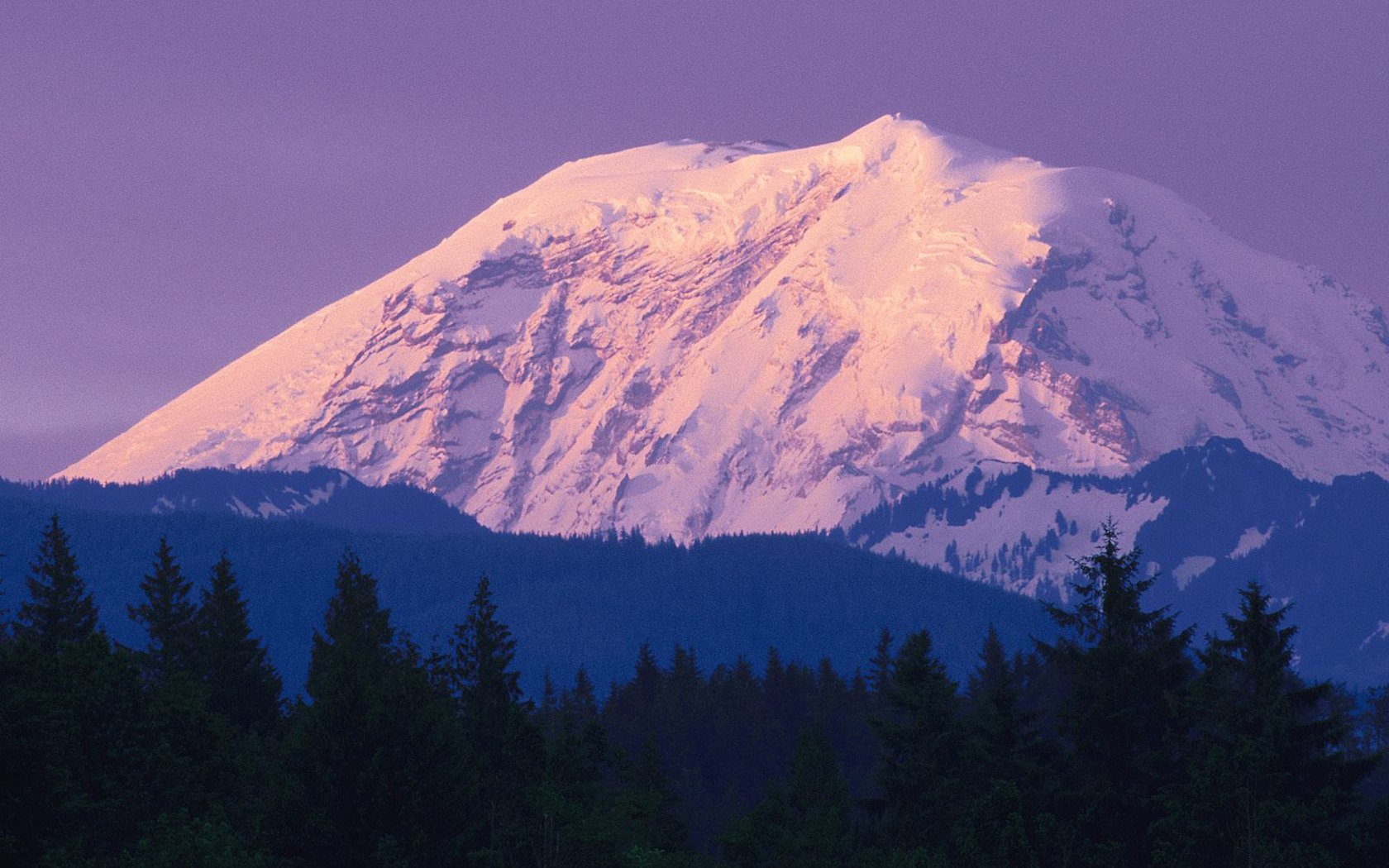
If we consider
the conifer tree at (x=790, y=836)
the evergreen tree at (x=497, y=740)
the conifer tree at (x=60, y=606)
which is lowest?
the conifer tree at (x=790, y=836)

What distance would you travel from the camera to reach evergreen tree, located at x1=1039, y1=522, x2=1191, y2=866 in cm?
6347

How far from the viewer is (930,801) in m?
68.4

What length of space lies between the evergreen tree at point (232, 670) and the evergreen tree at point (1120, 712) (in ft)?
145

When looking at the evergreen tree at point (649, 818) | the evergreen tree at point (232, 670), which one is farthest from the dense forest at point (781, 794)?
the evergreen tree at point (232, 670)

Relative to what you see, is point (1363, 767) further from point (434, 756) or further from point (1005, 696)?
point (434, 756)

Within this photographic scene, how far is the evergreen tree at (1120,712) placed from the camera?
63.5 metres

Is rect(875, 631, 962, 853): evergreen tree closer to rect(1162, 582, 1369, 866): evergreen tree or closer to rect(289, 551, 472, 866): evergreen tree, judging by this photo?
rect(1162, 582, 1369, 866): evergreen tree

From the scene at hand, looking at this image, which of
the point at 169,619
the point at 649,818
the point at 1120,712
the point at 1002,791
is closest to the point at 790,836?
the point at 649,818

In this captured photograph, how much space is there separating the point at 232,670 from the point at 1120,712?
47.9 m

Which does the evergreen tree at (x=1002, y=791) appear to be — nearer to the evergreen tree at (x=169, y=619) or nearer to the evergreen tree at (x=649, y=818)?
the evergreen tree at (x=649, y=818)

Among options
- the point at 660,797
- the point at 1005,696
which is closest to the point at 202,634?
the point at 660,797

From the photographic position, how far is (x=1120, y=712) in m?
64.3

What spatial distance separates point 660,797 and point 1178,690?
66.5 ft

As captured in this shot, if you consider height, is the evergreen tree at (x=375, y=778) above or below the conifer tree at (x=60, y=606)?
below
